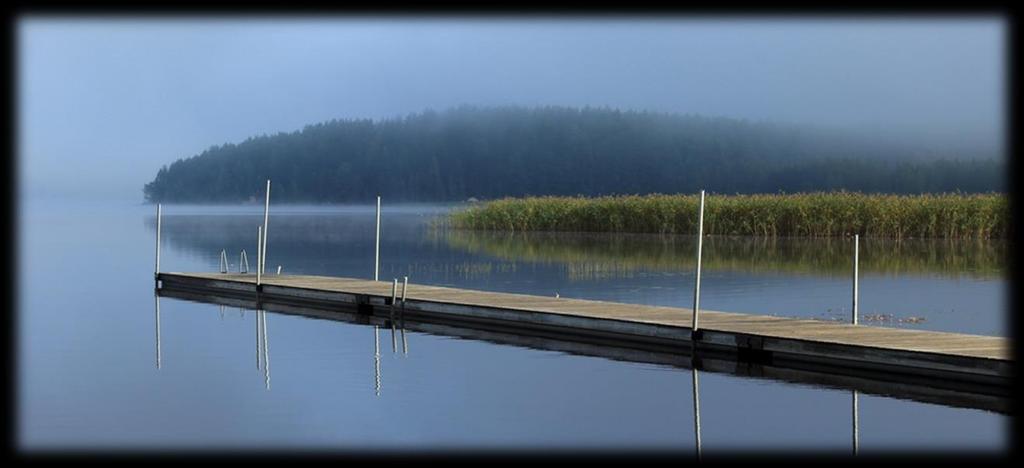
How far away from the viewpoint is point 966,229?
28672 millimetres

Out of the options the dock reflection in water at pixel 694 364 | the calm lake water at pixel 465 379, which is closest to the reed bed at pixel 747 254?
the calm lake water at pixel 465 379

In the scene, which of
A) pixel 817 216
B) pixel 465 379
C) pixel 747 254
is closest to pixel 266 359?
pixel 465 379

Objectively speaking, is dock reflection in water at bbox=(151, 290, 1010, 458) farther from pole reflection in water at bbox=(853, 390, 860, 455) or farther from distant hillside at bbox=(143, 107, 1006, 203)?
distant hillside at bbox=(143, 107, 1006, 203)

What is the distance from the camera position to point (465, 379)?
10.2 meters

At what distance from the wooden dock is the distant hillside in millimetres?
50987

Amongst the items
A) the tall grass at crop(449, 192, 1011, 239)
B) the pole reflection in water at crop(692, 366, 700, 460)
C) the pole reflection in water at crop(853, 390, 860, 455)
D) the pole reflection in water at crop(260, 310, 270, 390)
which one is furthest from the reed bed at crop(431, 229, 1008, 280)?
the pole reflection in water at crop(853, 390, 860, 455)

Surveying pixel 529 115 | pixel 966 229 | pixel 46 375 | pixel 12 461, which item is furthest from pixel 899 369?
pixel 529 115

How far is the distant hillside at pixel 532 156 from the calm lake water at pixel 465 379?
46147mm

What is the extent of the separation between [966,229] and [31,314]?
19.1 metres

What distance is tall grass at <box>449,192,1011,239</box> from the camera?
94.2 ft

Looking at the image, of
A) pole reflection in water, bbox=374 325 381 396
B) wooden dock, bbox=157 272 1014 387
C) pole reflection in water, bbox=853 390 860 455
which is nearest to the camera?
pole reflection in water, bbox=853 390 860 455

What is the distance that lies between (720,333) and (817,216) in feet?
63.4

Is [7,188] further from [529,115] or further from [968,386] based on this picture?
[529,115]

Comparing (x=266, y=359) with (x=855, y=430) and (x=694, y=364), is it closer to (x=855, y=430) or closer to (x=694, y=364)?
(x=694, y=364)
